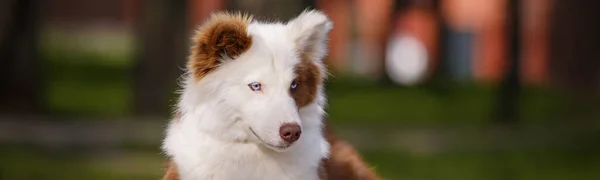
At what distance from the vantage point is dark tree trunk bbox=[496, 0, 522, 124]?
17.8 m

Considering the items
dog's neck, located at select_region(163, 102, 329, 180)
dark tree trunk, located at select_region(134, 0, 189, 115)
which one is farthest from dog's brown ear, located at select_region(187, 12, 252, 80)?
dark tree trunk, located at select_region(134, 0, 189, 115)

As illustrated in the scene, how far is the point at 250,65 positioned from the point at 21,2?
1178 cm

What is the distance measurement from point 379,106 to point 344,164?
577 inches

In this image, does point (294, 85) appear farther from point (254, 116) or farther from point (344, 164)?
point (344, 164)

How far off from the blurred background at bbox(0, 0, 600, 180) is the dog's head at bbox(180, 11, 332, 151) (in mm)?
1437

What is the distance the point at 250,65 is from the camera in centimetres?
579

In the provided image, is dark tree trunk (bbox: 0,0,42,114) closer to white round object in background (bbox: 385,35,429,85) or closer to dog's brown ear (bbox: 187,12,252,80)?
dog's brown ear (bbox: 187,12,252,80)

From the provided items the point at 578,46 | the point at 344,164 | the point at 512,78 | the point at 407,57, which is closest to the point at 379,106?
the point at 512,78

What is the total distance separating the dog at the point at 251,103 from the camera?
226 inches

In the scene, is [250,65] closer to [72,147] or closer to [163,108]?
[72,147]

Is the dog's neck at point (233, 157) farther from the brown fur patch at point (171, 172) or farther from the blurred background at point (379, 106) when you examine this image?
the blurred background at point (379, 106)

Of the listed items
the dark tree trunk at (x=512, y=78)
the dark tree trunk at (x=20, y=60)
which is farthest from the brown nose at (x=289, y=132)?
the dark tree trunk at (x=512, y=78)

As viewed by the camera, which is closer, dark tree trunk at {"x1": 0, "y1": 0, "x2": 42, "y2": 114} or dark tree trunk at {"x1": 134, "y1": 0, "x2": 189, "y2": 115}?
dark tree trunk at {"x1": 134, "y1": 0, "x2": 189, "y2": 115}

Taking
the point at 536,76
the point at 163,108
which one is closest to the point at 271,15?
the point at 163,108
